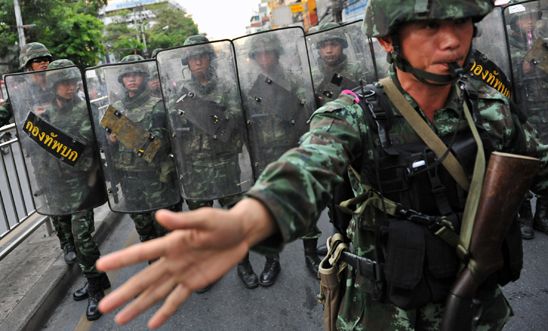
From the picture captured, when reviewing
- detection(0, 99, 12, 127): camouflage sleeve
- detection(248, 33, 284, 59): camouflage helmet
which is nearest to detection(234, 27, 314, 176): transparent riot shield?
detection(248, 33, 284, 59): camouflage helmet

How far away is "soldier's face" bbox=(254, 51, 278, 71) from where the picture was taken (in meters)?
3.64

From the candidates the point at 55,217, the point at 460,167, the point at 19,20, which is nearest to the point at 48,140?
the point at 55,217

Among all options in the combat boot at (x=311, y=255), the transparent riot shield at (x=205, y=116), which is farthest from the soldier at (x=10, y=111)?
the combat boot at (x=311, y=255)

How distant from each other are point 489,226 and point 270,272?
2.59 metres

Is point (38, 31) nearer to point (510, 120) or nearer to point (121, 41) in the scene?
point (510, 120)

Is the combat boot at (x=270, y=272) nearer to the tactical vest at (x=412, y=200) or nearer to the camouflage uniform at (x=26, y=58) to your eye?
the tactical vest at (x=412, y=200)

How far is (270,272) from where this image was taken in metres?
3.76

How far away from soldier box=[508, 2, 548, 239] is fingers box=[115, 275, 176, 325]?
3.71 metres

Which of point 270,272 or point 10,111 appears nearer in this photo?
point 270,272

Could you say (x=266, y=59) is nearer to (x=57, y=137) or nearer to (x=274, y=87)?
(x=274, y=87)

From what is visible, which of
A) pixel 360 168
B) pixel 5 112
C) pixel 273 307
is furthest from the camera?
pixel 5 112

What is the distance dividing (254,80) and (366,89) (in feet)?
7.41

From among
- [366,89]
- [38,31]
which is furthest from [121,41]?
[366,89]

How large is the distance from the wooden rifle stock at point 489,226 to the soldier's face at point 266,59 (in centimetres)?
253
